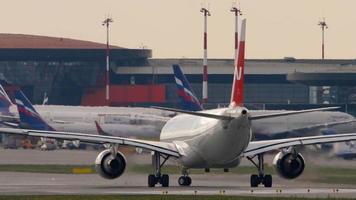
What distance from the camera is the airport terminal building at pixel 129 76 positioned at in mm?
190875

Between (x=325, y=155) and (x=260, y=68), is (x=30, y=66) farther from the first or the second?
(x=325, y=155)

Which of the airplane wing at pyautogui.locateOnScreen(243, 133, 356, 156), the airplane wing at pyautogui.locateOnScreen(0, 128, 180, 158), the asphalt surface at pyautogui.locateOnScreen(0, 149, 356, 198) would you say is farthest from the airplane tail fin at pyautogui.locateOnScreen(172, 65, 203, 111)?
the airplane wing at pyautogui.locateOnScreen(0, 128, 180, 158)

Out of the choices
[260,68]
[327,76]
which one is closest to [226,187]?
[327,76]

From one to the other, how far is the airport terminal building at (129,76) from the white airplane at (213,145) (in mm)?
125034

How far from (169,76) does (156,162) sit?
13318cm

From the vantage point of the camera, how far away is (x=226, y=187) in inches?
2406

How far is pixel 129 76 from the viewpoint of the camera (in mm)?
195875

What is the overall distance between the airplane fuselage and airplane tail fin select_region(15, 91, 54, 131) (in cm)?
6558

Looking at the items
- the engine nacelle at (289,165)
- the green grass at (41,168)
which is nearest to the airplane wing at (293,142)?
the engine nacelle at (289,165)

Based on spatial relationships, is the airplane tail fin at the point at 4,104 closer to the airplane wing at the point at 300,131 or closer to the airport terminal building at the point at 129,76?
the airplane wing at the point at 300,131

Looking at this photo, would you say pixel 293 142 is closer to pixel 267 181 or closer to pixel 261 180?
pixel 267 181

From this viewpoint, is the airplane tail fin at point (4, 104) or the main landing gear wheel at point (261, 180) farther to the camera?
the airplane tail fin at point (4, 104)

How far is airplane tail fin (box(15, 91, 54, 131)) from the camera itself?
130000 millimetres

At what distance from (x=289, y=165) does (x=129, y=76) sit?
135 metres
